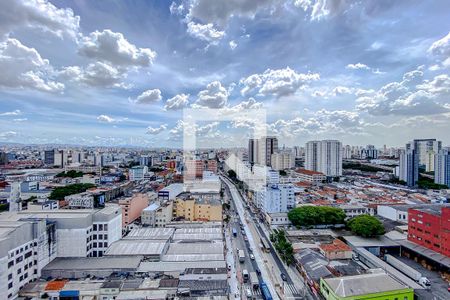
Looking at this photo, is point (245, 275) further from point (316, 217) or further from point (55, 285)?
→ point (316, 217)

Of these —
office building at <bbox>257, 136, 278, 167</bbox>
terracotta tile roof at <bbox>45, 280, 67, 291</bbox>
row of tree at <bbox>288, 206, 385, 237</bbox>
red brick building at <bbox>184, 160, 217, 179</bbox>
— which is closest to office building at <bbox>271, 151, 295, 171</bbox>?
office building at <bbox>257, 136, 278, 167</bbox>

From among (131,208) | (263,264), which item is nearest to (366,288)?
(263,264)

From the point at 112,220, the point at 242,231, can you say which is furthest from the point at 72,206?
the point at 242,231

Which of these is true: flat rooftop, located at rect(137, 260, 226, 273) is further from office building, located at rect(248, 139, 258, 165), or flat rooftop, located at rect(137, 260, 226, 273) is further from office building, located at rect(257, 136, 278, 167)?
office building, located at rect(248, 139, 258, 165)

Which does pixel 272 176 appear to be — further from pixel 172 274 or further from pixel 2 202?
pixel 2 202

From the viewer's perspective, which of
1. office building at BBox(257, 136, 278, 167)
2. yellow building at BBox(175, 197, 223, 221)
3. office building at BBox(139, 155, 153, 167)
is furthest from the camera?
office building at BBox(139, 155, 153, 167)
